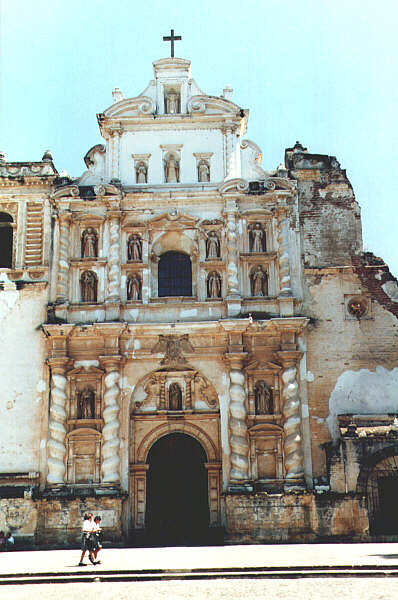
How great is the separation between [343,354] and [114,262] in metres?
7.12

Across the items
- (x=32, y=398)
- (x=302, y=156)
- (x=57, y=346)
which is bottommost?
(x=32, y=398)

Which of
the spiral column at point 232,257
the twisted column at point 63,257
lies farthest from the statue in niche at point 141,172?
the spiral column at point 232,257

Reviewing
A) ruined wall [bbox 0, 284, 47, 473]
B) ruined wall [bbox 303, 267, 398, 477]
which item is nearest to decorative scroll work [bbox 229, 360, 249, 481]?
ruined wall [bbox 303, 267, 398, 477]

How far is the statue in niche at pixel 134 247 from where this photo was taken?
952 inches

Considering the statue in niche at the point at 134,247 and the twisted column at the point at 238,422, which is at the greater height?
the statue in niche at the point at 134,247

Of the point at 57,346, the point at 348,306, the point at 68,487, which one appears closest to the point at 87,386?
the point at 57,346

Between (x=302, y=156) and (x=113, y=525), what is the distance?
40.3ft

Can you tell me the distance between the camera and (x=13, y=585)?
13836mm

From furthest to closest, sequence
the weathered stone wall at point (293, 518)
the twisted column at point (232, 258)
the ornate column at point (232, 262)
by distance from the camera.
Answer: the twisted column at point (232, 258)
the ornate column at point (232, 262)
the weathered stone wall at point (293, 518)

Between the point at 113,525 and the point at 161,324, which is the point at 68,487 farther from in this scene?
the point at 161,324

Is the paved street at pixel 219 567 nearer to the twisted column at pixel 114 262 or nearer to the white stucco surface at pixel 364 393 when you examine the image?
the white stucco surface at pixel 364 393

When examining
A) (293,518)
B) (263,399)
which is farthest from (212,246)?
(293,518)

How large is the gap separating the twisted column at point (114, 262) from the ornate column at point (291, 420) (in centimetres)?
504

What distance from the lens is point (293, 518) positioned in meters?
21.2
